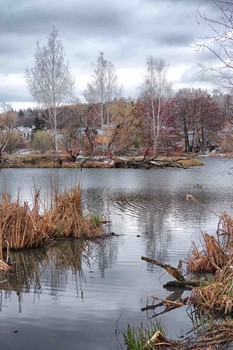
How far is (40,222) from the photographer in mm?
9875

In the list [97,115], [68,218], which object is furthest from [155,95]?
[68,218]

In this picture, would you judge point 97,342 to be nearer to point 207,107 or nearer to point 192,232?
point 192,232

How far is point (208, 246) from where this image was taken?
303 inches

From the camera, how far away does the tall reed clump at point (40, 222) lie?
9.12 metres

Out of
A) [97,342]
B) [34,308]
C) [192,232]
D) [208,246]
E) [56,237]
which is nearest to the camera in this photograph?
[97,342]

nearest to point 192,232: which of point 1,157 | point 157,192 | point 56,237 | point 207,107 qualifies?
point 56,237

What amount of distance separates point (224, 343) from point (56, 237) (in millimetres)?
6297

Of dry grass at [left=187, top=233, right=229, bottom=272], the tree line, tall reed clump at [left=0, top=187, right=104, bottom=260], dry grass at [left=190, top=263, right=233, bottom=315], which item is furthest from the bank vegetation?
the tree line

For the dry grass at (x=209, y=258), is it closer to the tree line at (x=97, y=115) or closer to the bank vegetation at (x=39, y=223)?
the bank vegetation at (x=39, y=223)

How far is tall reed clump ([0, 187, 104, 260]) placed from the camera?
9117 mm

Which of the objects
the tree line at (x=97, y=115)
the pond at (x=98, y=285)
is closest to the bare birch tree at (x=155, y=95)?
the tree line at (x=97, y=115)

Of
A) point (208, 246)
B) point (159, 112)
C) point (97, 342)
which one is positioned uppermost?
point (159, 112)

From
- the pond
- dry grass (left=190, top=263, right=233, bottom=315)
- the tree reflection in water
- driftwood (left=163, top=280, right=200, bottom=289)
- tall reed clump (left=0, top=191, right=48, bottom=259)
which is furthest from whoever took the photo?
tall reed clump (left=0, top=191, right=48, bottom=259)

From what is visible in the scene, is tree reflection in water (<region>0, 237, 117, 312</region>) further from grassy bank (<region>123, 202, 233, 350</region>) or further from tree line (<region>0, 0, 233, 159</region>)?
tree line (<region>0, 0, 233, 159</region>)
